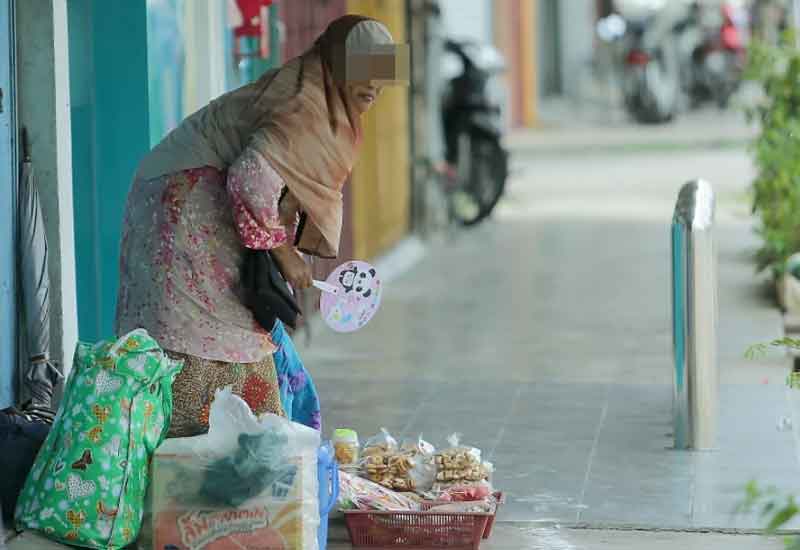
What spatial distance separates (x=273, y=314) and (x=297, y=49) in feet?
15.9

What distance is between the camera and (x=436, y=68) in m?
14.3

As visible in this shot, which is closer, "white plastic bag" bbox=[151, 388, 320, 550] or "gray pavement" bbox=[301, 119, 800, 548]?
"white plastic bag" bbox=[151, 388, 320, 550]

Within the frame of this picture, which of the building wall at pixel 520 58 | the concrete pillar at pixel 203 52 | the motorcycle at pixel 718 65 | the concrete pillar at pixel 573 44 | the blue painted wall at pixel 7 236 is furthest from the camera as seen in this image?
the concrete pillar at pixel 573 44

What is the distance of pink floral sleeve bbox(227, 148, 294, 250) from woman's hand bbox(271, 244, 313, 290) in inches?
4.3

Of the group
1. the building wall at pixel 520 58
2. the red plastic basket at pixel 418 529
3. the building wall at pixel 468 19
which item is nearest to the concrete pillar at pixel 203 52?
the red plastic basket at pixel 418 529

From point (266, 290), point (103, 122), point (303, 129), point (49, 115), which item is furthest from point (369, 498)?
point (103, 122)

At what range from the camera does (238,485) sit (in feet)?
17.1

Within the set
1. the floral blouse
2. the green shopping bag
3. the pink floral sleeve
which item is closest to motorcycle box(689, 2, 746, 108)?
the floral blouse

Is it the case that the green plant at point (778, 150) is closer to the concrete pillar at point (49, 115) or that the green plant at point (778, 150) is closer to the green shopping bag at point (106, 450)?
the concrete pillar at point (49, 115)

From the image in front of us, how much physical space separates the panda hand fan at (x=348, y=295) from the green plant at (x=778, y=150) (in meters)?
4.88

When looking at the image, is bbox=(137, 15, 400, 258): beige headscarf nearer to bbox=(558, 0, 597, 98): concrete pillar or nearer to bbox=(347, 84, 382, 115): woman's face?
bbox=(347, 84, 382, 115): woman's face

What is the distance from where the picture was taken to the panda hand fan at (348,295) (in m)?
5.67

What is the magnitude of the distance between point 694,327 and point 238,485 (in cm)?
229

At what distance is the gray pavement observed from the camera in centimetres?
639
